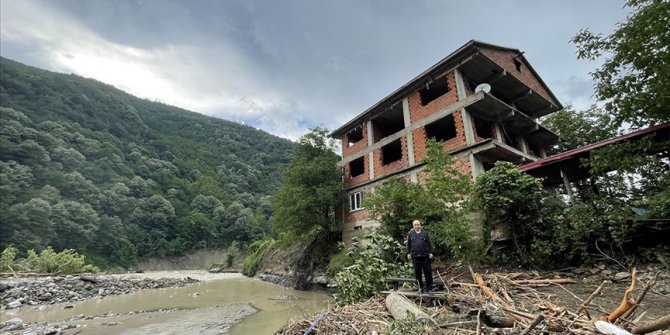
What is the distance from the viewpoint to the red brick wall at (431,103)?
1697 cm

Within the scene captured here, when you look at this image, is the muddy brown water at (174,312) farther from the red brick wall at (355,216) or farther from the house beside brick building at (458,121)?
the house beside brick building at (458,121)

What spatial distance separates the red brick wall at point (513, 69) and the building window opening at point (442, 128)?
4.00 metres

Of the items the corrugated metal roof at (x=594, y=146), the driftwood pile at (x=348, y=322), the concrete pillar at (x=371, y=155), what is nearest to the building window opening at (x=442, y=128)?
the concrete pillar at (x=371, y=155)

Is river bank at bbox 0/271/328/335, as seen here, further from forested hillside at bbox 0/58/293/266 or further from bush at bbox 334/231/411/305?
forested hillside at bbox 0/58/293/266

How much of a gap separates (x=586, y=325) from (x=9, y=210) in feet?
204

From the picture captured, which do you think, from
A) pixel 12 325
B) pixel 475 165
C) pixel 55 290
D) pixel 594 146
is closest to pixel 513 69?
pixel 475 165

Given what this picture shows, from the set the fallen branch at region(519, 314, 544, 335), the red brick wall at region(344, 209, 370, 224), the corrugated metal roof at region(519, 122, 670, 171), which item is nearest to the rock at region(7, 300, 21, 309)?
the red brick wall at region(344, 209, 370, 224)

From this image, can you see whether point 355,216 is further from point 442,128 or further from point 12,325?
point 12,325

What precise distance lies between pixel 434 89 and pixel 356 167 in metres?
8.44

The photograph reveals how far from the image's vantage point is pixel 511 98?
65.5 feet

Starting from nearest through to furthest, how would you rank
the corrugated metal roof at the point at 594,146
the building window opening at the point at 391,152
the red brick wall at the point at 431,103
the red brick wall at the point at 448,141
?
the corrugated metal roof at the point at 594,146 → the red brick wall at the point at 448,141 → the red brick wall at the point at 431,103 → the building window opening at the point at 391,152

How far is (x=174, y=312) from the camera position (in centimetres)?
1263

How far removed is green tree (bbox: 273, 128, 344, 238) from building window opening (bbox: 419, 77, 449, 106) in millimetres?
7711

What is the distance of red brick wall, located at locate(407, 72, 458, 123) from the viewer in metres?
17.0
